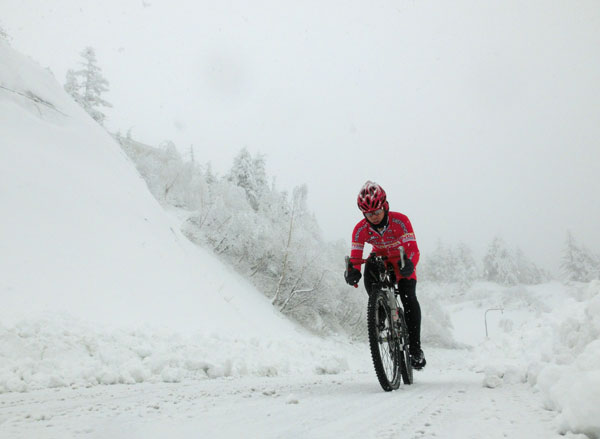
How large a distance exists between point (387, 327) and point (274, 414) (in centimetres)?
206

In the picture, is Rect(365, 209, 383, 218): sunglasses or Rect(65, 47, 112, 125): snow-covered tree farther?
Rect(65, 47, 112, 125): snow-covered tree

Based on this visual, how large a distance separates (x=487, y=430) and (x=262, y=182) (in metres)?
44.4

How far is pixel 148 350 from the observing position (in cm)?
577

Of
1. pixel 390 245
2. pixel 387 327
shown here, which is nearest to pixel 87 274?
pixel 390 245

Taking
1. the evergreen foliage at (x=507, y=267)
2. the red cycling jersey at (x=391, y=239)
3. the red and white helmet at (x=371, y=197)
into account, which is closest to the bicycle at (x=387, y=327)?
the red cycling jersey at (x=391, y=239)

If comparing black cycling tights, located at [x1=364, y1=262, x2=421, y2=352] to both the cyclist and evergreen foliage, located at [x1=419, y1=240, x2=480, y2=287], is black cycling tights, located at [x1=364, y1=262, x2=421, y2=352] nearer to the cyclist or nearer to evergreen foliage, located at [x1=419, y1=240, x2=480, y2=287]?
the cyclist

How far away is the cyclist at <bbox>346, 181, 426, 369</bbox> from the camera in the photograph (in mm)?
4402

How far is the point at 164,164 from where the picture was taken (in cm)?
4347

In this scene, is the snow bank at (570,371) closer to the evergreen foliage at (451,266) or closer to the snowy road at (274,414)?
the snowy road at (274,414)

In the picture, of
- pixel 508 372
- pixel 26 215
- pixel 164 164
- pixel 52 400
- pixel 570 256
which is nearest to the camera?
pixel 52 400

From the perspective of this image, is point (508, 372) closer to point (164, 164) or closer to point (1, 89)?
point (1, 89)

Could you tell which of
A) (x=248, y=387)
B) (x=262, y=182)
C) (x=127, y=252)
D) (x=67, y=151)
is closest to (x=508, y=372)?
(x=248, y=387)

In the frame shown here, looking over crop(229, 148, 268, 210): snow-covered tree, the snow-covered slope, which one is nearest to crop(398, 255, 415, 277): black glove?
the snow-covered slope

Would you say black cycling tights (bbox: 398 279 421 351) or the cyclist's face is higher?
the cyclist's face
